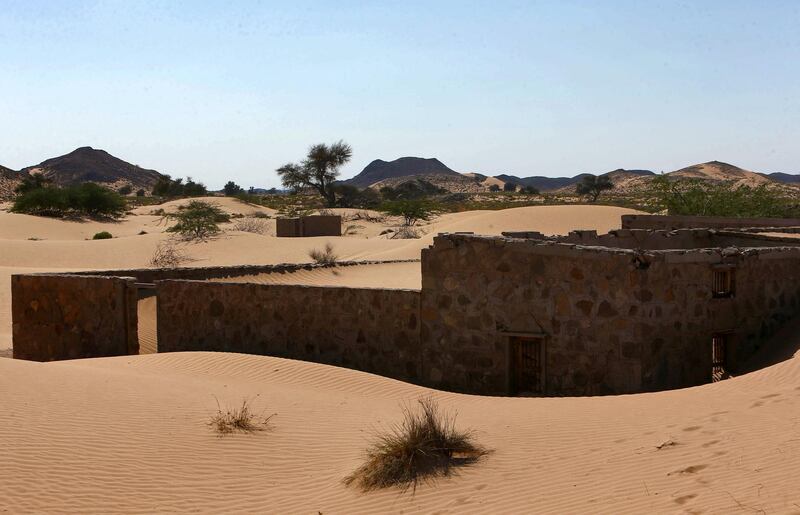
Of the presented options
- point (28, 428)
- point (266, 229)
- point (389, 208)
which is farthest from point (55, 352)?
point (389, 208)

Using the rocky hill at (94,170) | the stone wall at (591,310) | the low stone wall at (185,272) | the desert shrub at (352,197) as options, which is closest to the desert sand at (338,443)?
the stone wall at (591,310)

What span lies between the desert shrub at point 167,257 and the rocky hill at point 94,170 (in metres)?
98.3

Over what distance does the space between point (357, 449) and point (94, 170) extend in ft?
473

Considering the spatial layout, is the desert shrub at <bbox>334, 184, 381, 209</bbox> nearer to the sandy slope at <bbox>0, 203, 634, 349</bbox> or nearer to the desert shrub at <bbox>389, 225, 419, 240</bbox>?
the sandy slope at <bbox>0, 203, 634, 349</bbox>

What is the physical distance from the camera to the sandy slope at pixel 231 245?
3628 centimetres

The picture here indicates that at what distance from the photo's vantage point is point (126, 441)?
946cm

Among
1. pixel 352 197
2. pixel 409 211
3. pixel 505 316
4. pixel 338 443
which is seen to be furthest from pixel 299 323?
pixel 352 197

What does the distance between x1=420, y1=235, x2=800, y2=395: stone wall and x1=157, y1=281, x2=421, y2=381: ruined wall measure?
540mm

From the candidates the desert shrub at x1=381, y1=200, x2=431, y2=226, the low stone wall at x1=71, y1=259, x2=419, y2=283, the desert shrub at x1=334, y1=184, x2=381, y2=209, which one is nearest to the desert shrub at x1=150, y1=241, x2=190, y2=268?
the low stone wall at x1=71, y1=259, x2=419, y2=283

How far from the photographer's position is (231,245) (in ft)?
131

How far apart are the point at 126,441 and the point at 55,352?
8357 mm

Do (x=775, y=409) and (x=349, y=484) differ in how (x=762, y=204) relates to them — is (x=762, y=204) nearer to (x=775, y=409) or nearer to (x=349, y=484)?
(x=775, y=409)

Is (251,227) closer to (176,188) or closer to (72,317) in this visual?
(72,317)

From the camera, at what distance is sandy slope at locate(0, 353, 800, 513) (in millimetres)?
7004
